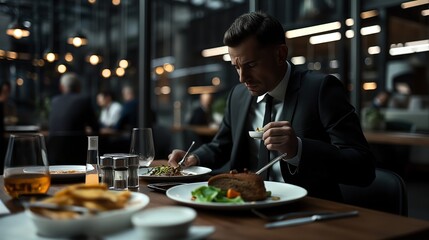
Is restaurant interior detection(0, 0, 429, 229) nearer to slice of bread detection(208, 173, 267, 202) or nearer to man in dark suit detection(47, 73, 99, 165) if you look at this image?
man in dark suit detection(47, 73, 99, 165)

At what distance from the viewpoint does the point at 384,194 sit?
1.65 meters

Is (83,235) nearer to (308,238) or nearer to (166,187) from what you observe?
(308,238)

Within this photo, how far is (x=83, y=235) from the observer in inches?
34.8

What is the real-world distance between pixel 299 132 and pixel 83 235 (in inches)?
48.4

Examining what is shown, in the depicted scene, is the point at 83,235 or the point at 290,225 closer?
the point at 83,235

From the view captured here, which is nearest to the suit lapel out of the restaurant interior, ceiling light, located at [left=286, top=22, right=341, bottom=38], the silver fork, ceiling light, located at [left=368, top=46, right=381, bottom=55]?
the silver fork

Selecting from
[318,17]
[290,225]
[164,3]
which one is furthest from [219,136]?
[164,3]

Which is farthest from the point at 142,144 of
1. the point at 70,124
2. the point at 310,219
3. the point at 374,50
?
the point at 374,50

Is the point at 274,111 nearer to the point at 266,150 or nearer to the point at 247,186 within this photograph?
the point at 266,150

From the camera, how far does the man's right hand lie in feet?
6.29

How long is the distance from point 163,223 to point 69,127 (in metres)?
5.25

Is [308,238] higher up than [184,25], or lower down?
lower down

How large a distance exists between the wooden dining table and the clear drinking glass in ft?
1.92

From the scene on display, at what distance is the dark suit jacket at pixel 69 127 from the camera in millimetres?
5656
